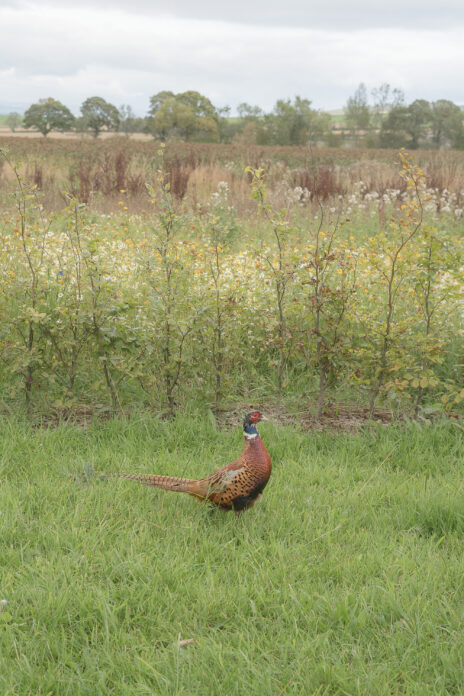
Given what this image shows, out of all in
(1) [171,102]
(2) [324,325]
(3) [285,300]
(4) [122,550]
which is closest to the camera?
(4) [122,550]

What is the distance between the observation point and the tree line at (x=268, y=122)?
43.2 m

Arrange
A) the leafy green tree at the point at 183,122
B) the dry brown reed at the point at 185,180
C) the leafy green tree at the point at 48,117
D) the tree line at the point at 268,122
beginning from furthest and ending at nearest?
the leafy green tree at the point at 48,117 < the leafy green tree at the point at 183,122 < the tree line at the point at 268,122 < the dry brown reed at the point at 185,180

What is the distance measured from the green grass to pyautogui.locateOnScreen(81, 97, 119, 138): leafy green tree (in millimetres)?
69371

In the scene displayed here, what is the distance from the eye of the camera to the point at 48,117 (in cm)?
6266

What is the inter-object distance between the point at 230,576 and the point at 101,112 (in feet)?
238

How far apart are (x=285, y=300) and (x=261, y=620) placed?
2.93m

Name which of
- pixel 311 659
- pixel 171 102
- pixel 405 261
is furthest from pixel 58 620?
pixel 171 102

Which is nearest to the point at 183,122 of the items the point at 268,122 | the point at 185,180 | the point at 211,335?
the point at 268,122

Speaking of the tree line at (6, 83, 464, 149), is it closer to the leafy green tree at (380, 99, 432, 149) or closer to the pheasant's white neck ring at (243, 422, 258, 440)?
the leafy green tree at (380, 99, 432, 149)

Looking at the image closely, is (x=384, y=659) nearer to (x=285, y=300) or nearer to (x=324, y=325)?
(x=324, y=325)

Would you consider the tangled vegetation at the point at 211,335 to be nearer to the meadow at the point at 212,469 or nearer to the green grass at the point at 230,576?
the meadow at the point at 212,469

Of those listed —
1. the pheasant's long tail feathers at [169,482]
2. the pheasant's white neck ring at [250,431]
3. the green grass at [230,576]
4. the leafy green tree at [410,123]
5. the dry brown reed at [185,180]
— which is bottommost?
the green grass at [230,576]

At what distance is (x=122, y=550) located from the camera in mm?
2629

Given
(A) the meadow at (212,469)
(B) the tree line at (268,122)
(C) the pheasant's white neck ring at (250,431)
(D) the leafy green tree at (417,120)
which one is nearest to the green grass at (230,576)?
(A) the meadow at (212,469)
